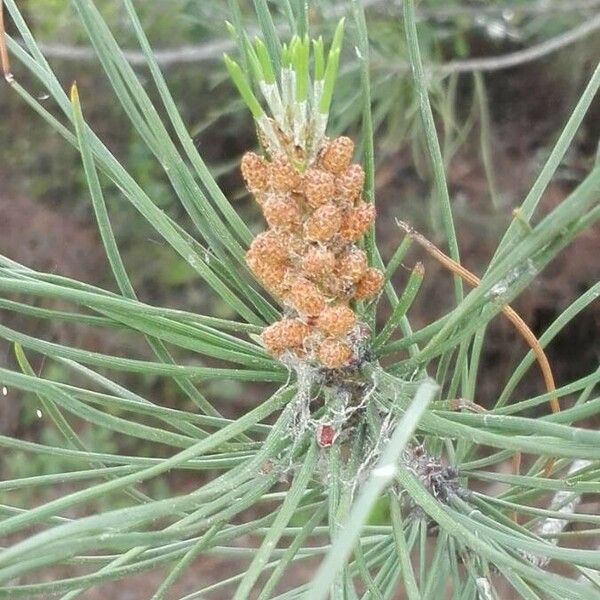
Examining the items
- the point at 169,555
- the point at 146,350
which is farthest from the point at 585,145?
the point at 169,555

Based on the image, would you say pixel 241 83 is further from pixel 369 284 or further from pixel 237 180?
pixel 237 180

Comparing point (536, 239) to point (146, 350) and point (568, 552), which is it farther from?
point (146, 350)

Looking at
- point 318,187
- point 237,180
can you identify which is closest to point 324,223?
point 318,187

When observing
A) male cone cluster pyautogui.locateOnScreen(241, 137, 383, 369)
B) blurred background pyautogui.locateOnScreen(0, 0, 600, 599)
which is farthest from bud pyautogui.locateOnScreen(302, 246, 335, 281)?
blurred background pyautogui.locateOnScreen(0, 0, 600, 599)

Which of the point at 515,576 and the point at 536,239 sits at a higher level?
the point at 536,239

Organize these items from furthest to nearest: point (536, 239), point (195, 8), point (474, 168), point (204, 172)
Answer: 1. point (474, 168)
2. point (195, 8)
3. point (204, 172)
4. point (536, 239)

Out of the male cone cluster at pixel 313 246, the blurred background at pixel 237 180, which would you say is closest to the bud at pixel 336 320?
the male cone cluster at pixel 313 246
